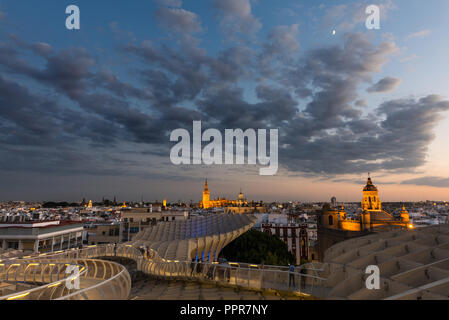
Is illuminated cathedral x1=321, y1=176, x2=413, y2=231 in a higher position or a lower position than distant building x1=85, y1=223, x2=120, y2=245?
higher

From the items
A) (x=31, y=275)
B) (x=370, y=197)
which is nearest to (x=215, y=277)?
(x=31, y=275)

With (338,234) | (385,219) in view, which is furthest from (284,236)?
(385,219)

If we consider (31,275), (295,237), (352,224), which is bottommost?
(295,237)

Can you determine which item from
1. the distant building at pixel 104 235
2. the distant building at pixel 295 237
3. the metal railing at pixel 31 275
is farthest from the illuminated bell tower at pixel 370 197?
the metal railing at pixel 31 275

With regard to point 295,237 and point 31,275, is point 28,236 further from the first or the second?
point 295,237

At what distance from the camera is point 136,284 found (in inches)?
494

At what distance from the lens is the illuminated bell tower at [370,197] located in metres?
72.3

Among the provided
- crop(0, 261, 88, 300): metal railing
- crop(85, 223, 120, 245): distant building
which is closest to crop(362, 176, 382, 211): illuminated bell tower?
crop(85, 223, 120, 245): distant building

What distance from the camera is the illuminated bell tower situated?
237ft

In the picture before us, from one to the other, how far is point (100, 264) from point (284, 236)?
5379 centimetres

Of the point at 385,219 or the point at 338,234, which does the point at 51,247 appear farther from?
the point at 385,219

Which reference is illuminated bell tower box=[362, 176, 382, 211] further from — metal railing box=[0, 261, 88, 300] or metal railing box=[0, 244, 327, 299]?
metal railing box=[0, 261, 88, 300]

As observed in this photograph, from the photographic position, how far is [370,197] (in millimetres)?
72562

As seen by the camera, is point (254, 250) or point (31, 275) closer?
point (31, 275)
